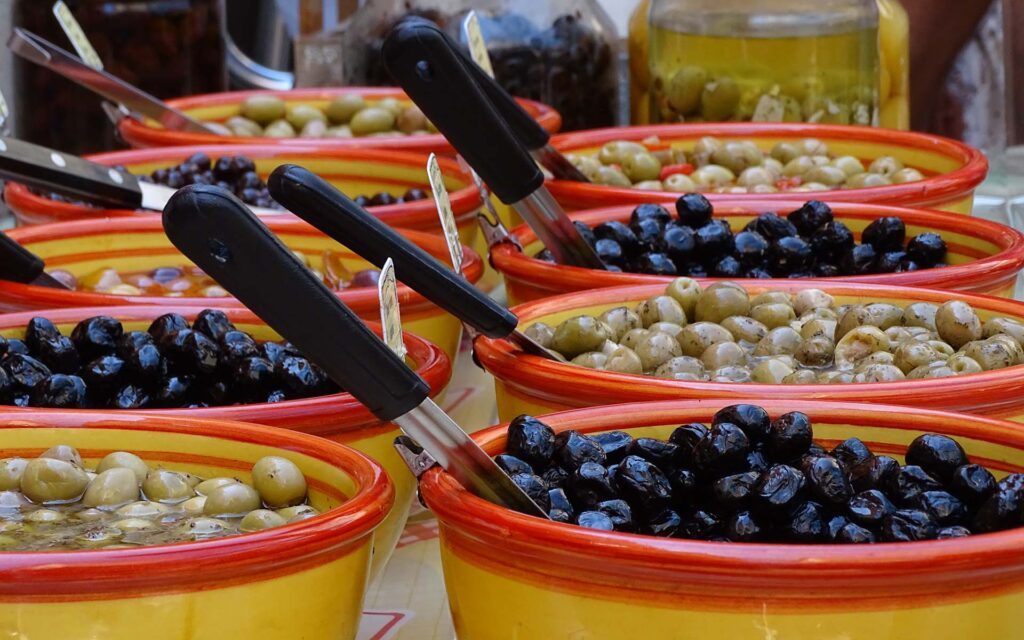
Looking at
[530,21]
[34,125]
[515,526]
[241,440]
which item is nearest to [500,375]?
[241,440]

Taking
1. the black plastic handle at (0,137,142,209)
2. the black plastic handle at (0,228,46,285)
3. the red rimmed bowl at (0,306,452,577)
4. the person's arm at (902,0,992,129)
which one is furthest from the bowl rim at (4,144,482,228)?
the person's arm at (902,0,992,129)

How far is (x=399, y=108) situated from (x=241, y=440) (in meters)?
1.35

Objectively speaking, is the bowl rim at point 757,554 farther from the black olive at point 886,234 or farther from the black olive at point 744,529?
the black olive at point 886,234

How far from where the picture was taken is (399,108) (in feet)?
7.14

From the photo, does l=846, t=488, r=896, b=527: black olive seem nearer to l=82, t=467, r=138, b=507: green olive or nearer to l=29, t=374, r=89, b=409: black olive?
l=82, t=467, r=138, b=507: green olive

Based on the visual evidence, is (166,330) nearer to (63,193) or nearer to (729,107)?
(63,193)

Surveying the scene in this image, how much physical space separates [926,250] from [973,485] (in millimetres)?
577

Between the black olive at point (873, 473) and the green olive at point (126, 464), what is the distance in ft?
1.37

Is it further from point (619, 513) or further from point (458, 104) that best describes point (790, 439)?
point (458, 104)

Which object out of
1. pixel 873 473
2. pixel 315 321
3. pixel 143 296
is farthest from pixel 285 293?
pixel 143 296

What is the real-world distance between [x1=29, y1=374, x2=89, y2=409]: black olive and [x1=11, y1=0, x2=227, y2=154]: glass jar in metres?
1.41

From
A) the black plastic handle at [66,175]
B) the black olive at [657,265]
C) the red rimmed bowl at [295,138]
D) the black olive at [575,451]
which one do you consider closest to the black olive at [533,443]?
the black olive at [575,451]

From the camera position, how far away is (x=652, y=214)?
1403 millimetres

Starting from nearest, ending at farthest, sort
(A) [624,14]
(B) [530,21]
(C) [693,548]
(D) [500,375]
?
(C) [693,548], (D) [500,375], (B) [530,21], (A) [624,14]
